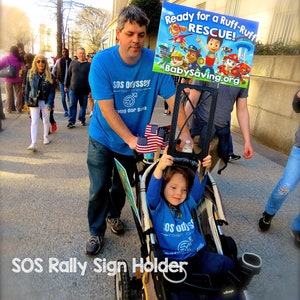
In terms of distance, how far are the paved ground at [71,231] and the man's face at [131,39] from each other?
1.89 metres

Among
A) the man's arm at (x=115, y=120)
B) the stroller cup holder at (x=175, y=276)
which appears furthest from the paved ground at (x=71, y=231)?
the man's arm at (x=115, y=120)

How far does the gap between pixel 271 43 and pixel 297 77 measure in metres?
2.21

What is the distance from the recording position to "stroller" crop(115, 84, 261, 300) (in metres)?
1.65

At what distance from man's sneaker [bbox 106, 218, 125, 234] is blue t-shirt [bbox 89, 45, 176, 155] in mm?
928

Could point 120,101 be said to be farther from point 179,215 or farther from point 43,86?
point 43,86

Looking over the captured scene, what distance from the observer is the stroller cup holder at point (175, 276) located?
1.62 m

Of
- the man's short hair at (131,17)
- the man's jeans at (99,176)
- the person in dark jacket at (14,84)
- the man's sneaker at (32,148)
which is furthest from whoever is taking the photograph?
the person in dark jacket at (14,84)

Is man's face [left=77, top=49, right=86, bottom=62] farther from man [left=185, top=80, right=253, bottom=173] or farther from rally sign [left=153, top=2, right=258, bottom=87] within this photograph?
rally sign [left=153, top=2, right=258, bottom=87]

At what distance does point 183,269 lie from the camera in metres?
1.76

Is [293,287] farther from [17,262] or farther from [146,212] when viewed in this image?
[17,262]

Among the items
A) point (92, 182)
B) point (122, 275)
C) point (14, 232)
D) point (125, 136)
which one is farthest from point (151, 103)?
point (14, 232)

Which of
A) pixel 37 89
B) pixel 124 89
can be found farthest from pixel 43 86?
pixel 124 89

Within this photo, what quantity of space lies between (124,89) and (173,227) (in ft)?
3.83

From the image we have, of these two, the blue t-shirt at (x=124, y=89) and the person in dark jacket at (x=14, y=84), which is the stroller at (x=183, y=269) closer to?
the blue t-shirt at (x=124, y=89)
